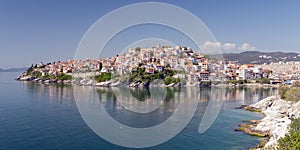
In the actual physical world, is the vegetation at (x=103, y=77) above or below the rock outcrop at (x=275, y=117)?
above

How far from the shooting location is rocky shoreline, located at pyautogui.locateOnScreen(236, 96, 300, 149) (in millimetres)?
6043

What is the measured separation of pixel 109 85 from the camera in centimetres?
2225

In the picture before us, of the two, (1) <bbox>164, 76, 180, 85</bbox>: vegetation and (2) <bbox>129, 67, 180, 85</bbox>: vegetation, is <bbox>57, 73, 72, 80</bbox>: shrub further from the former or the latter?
(1) <bbox>164, 76, 180, 85</bbox>: vegetation

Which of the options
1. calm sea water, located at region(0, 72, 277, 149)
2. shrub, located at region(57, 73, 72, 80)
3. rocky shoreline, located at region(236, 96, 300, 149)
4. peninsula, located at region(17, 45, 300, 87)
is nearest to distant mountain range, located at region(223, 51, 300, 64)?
peninsula, located at region(17, 45, 300, 87)

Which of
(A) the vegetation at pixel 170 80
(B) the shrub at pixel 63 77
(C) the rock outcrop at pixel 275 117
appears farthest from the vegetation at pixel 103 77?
(C) the rock outcrop at pixel 275 117

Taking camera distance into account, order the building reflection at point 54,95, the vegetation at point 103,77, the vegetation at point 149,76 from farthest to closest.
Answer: the vegetation at point 103,77 < the vegetation at point 149,76 < the building reflection at point 54,95

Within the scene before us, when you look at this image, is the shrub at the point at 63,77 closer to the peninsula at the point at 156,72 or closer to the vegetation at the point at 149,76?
the peninsula at the point at 156,72

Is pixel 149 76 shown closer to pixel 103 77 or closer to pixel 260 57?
pixel 103 77

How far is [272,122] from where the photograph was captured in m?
7.72

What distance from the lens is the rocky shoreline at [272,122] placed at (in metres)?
6.04

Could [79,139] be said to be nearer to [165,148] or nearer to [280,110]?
[165,148]

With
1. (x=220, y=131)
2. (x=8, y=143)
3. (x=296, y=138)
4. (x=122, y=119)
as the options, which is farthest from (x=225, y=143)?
(x=8, y=143)

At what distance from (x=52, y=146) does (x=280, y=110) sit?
8.34 meters

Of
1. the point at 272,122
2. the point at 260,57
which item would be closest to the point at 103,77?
the point at 272,122
